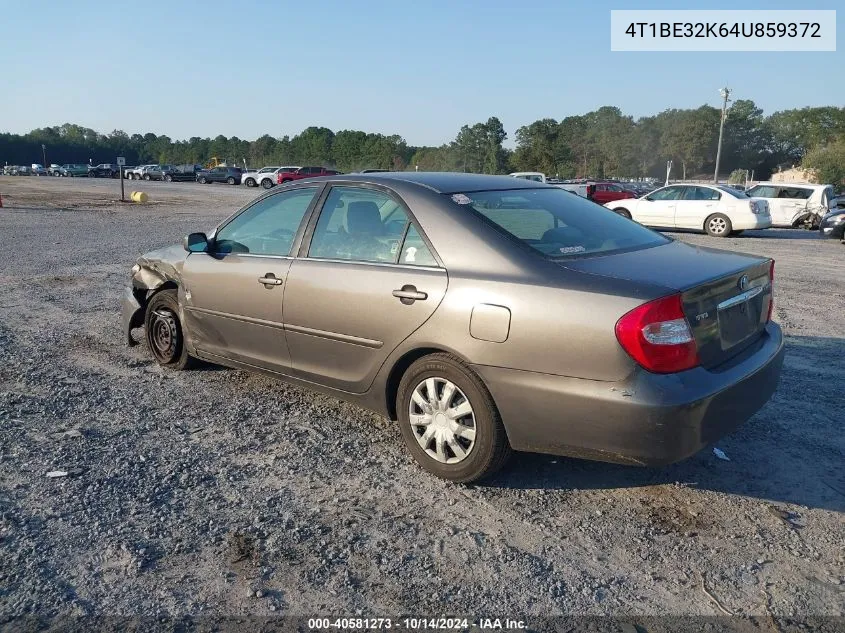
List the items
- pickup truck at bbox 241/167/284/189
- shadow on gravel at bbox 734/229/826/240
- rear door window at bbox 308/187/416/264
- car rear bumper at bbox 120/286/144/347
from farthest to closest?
pickup truck at bbox 241/167/284/189 → shadow on gravel at bbox 734/229/826/240 → car rear bumper at bbox 120/286/144/347 → rear door window at bbox 308/187/416/264

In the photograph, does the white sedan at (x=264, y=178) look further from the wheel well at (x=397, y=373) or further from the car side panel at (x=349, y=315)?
the wheel well at (x=397, y=373)

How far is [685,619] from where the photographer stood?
8.71ft

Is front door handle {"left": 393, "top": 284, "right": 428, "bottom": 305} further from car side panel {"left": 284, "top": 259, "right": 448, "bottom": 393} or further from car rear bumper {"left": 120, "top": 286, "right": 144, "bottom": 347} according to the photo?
car rear bumper {"left": 120, "top": 286, "right": 144, "bottom": 347}

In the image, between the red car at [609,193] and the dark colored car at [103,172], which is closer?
the red car at [609,193]

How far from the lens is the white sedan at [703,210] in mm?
18984

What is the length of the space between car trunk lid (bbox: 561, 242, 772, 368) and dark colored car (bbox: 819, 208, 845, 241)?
16653 millimetres

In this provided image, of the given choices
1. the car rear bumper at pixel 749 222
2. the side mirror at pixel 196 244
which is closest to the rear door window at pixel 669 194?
the car rear bumper at pixel 749 222

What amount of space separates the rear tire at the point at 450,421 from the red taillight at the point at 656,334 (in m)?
0.77

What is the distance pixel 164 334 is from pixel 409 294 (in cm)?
279

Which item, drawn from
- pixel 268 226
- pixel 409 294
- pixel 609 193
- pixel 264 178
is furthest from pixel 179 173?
pixel 409 294

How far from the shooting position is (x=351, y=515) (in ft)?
11.2

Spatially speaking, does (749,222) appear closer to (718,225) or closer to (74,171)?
(718,225)

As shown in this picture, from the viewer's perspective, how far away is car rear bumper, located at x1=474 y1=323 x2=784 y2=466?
122 inches

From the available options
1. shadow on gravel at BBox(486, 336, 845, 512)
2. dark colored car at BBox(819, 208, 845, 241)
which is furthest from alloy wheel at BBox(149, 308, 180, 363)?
dark colored car at BBox(819, 208, 845, 241)
